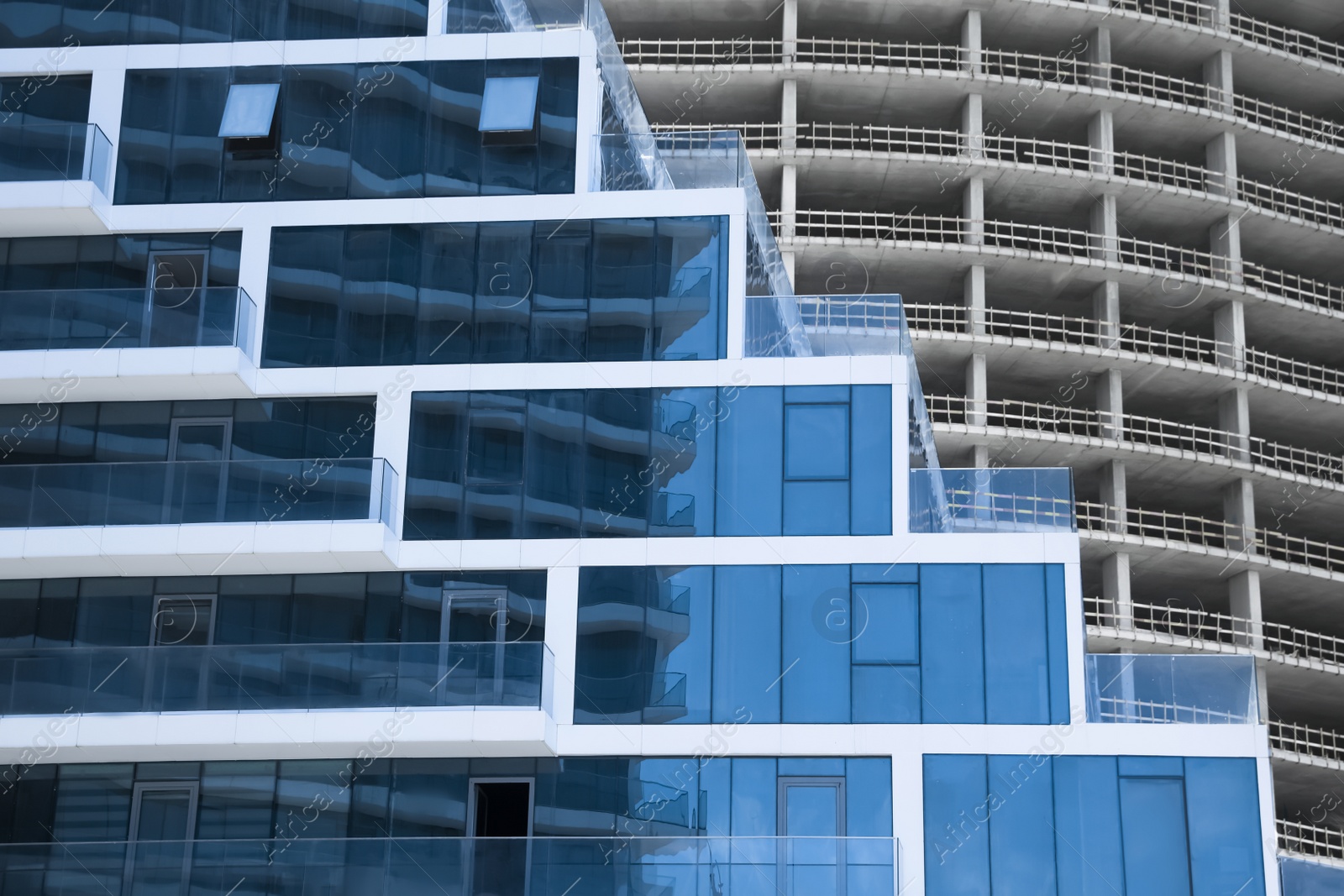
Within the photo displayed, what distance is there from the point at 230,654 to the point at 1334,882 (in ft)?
63.7

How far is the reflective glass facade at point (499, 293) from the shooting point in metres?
34.7

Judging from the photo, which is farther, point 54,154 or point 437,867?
point 54,154

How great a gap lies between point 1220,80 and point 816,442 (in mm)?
48068

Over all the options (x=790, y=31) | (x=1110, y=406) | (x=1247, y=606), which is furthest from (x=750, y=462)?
(x=790, y=31)

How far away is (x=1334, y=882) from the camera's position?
Result: 106 ft

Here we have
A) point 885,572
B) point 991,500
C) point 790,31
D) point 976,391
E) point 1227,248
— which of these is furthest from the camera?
point 1227,248

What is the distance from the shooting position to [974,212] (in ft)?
230

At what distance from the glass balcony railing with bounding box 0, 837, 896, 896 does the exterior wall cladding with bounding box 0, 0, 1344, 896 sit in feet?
0.22

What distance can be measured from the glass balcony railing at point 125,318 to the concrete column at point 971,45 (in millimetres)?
43035

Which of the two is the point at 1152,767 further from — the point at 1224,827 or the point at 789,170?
the point at 789,170

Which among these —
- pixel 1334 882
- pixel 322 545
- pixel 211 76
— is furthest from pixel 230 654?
pixel 1334 882

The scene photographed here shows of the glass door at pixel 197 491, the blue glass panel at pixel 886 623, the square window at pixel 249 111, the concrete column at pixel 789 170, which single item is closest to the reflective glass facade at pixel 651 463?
the blue glass panel at pixel 886 623

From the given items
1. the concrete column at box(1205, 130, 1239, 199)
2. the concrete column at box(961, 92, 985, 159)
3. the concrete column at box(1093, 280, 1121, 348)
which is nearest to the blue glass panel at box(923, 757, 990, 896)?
the concrete column at box(1093, 280, 1121, 348)

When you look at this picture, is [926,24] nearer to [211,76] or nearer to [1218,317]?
[1218,317]
